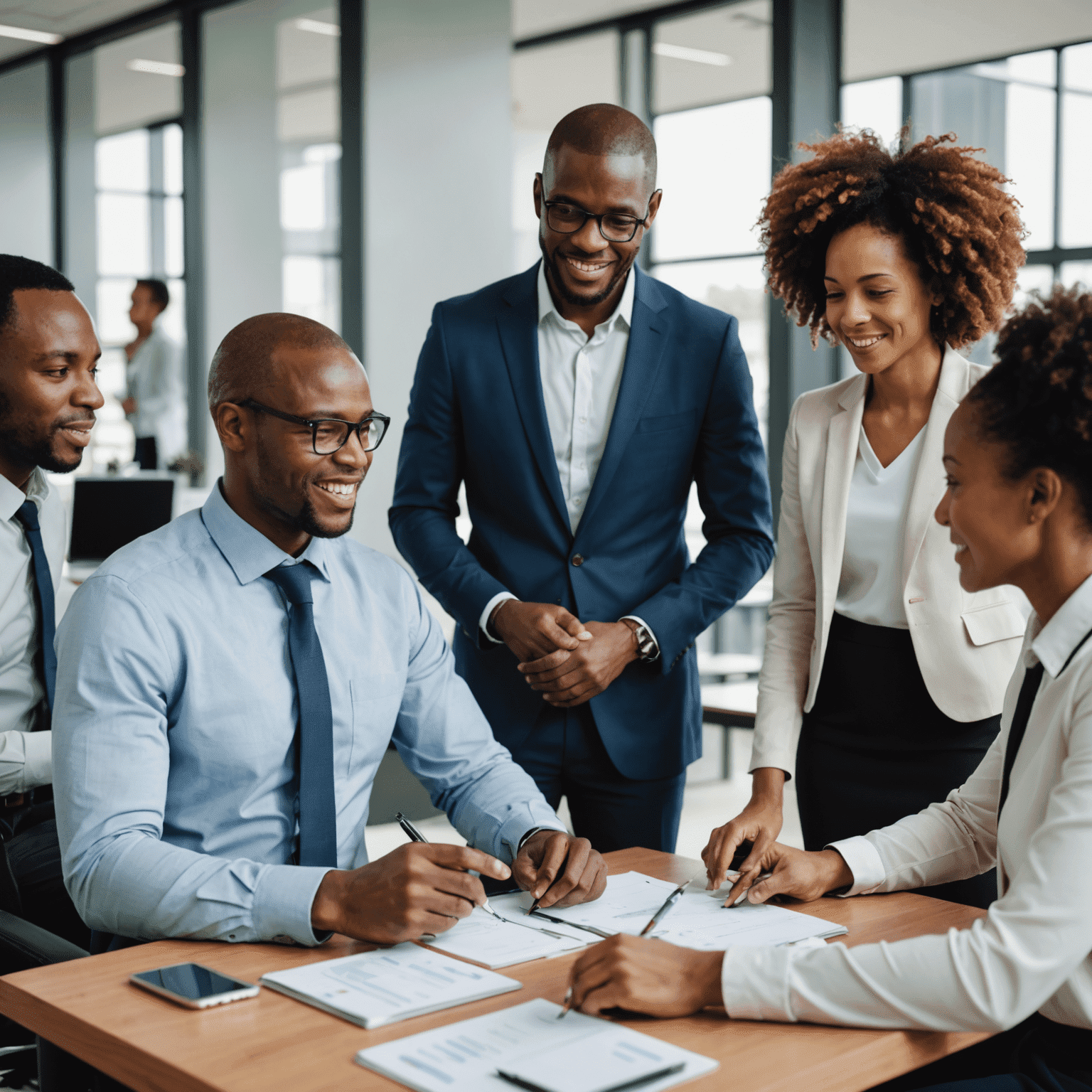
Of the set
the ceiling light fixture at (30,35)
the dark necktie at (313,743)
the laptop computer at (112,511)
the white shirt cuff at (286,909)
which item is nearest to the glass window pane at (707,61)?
the laptop computer at (112,511)

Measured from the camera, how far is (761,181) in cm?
700

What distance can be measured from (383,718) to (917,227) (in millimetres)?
1140

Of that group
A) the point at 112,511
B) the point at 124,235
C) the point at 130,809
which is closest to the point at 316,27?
the point at 124,235

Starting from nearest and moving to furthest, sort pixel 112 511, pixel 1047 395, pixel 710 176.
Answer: pixel 1047 395 → pixel 112 511 → pixel 710 176

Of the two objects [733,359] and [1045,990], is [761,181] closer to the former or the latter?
[733,359]

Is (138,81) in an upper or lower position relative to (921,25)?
upper

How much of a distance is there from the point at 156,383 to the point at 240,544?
700 cm

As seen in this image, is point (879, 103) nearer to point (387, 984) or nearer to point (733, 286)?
point (733, 286)

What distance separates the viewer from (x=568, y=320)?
91.6 inches

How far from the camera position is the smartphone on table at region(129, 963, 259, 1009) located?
4.09 ft

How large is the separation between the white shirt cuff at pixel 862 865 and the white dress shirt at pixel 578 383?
0.83 metres

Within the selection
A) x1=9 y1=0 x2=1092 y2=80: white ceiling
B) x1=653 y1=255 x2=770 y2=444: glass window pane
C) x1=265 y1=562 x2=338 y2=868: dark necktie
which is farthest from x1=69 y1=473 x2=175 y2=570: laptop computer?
x1=265 y1=562 x2=338 y2=868: dark necktie

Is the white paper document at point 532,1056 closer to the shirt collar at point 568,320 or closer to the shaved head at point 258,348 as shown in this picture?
the shaved head at point 258,348

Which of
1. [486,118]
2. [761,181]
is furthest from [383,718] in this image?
[761,181]
